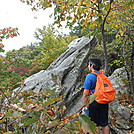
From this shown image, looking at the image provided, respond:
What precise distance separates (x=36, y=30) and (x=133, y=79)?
13895 mm

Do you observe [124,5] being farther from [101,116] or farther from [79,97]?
[79,97]

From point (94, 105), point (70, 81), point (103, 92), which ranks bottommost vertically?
point (94, 105)

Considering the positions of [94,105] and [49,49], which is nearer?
[94,105]

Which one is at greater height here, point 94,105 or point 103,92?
point 103,92

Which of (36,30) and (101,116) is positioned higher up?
(36,30)

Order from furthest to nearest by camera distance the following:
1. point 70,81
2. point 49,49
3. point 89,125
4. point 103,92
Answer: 1. point 49,49
2. point 70,81
3. point 103,92
4. point 89,125

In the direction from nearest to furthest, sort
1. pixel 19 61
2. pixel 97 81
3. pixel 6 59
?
pixel 97 81 → pixel 6 59 → pixel 19 61

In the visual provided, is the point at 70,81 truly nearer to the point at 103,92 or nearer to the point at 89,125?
the point at 103,92

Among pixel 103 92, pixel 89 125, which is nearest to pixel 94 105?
pixel 103 92

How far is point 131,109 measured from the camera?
355cm

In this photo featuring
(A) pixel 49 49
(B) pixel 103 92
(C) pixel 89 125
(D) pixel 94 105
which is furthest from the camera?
(A) pixel 49 49

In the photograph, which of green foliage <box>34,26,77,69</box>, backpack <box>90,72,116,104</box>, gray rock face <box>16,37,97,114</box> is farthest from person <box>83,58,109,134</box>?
green foliage <box>34,26,77,69</box>

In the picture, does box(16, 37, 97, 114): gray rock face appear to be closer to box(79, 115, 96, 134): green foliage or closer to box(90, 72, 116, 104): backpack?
box(90, 72, 116, 104): backpack

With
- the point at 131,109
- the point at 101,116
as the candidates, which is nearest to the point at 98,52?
the point at 131,109
